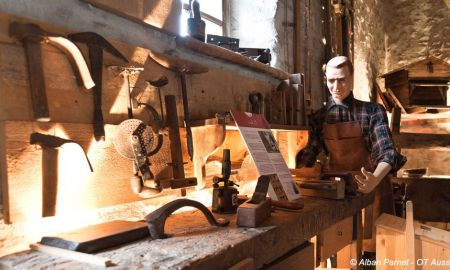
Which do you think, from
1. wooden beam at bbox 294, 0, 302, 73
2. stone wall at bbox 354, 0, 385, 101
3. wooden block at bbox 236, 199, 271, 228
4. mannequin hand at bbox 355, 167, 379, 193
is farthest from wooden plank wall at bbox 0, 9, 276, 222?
stone wall at bbox 354, 0, 385, 101

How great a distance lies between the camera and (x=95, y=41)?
50.0 inches

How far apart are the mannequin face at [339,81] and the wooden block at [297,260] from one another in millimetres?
1180

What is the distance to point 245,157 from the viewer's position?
6.96ft

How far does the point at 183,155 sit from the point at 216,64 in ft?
2.01

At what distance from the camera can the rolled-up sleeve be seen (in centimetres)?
210

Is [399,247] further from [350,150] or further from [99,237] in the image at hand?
[99,237]

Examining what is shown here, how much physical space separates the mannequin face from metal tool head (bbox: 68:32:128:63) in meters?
1.43

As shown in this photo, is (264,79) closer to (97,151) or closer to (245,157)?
(245,157)

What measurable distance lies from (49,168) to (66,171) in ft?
0.25

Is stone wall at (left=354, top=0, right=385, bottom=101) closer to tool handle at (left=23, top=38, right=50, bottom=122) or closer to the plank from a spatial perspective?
tool handle at (left=23, top=38, right=50, bottom=122)

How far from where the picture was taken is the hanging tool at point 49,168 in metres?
1.13

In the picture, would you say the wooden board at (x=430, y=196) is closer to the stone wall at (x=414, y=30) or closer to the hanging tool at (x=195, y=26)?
the stone wall at (x=414, y=30)

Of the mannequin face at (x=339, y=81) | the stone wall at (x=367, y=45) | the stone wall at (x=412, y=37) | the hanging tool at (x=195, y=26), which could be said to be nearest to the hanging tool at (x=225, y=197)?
the hanging tool at (x=195, y=26)

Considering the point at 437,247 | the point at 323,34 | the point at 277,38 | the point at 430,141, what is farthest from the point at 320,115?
the point at 430,141
